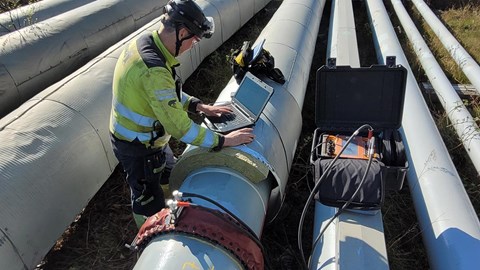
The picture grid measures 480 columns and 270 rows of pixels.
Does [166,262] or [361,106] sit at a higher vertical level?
[361,106]

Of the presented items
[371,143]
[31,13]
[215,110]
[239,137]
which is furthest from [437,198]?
[31,13]

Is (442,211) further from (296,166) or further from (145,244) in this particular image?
(145,244)

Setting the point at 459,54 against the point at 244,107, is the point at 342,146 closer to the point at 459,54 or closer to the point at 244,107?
the point at 244,107

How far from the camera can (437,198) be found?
8.96ft

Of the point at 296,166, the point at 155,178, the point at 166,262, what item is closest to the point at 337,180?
the point at 166,262

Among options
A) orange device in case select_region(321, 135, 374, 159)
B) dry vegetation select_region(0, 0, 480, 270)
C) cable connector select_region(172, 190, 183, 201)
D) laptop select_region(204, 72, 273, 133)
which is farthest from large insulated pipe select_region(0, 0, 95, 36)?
orange device in case select_region(321, 135, 374, 159)

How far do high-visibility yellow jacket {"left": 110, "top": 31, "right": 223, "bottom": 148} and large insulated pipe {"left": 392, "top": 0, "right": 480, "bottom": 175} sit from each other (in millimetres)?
2399

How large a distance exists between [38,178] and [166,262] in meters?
1.32

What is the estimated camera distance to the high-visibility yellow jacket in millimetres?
2256

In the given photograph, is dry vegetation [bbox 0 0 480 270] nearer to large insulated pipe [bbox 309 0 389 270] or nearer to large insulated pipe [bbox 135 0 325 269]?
large insulated pipe [bbox 135 0 325 269]

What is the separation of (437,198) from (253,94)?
1389 mm

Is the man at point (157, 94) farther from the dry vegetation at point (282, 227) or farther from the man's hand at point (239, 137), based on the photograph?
the dry vegetation at point (282, 227)

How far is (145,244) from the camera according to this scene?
207 cm

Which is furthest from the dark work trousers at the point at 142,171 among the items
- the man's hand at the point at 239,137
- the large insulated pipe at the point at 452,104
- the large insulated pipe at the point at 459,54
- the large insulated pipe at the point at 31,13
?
the large insulated pipe at the point at 459,54
